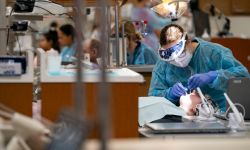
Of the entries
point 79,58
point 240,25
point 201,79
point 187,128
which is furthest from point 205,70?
point 240,25

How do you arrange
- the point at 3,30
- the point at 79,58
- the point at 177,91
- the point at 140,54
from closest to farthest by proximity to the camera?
the point at 79,58, the point at 3,30, the point at 177,91, the point at 140,54

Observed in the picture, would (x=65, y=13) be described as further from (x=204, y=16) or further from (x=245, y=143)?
(x=204, y=16)

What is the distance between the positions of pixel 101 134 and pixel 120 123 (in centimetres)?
90

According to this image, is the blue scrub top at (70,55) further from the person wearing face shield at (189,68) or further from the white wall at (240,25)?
the white wall at (240,25)

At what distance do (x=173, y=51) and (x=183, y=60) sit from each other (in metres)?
0.13

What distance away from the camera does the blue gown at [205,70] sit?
10.3 feet

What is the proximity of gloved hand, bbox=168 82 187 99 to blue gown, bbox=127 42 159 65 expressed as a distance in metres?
1.56

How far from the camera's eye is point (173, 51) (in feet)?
10.1

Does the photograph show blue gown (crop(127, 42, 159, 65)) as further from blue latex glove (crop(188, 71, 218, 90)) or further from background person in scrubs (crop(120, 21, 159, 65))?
blue latex glove (crop(188, 71, 218, 90))

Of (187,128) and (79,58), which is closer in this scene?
(79,58)

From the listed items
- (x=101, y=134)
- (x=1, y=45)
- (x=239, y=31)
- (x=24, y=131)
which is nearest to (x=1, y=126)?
(x=24, y=131)

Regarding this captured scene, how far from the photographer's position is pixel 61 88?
77.2 inches

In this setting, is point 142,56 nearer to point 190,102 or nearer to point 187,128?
point 190,102

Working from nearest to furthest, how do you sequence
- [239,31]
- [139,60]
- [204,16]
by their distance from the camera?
[139,60]
[204,16]
[239,31]
